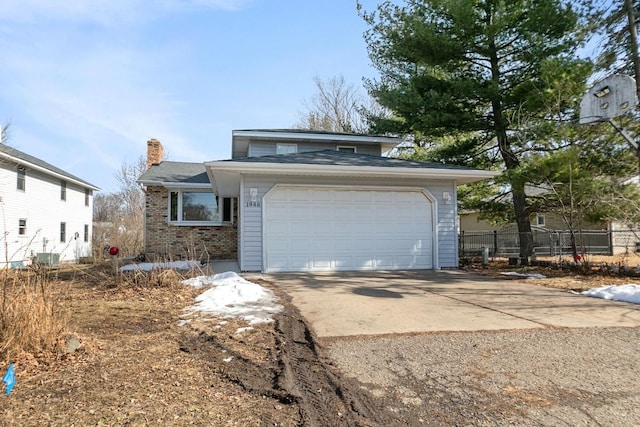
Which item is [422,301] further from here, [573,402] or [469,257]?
[469,257]

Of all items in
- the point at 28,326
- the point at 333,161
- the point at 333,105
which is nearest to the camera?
the point at 28,326

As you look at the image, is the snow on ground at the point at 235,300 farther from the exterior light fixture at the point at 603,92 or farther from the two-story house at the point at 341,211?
the exterior light fixture at the point at 603,92

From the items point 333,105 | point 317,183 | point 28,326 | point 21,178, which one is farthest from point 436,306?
point 333,105

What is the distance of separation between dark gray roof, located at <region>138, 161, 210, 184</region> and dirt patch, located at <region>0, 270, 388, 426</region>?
1060cm

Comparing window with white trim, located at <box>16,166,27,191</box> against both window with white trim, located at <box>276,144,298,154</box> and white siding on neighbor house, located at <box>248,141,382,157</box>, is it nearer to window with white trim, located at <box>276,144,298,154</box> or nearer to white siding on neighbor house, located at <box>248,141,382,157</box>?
white siding on neighbor house, located at <box>248,141,382,157</box>

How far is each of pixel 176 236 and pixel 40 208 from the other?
9.05m

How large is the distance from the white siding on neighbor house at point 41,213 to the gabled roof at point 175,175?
191 inches

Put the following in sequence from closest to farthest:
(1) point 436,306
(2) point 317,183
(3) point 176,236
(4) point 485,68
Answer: (1) point 436,306
(2) point 317,183
(4) point 485,68
(3) point 176,236

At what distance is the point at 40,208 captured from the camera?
19.2m

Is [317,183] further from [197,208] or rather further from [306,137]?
[197,208]

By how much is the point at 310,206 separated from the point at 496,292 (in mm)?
4753

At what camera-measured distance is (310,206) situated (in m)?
10.2

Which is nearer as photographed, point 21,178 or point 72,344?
point 72,344

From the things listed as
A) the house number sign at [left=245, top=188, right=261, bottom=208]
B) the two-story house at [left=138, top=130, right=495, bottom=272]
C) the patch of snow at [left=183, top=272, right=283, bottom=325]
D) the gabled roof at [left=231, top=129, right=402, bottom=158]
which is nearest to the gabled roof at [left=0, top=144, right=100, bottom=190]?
Answer: the gabled roof at [left=231, top=129, right=402, bottom=158]
